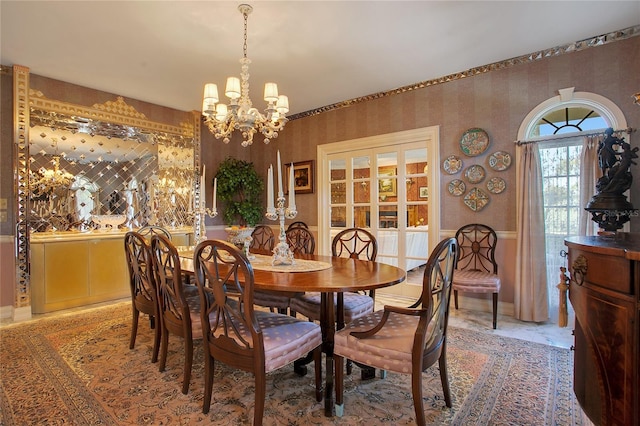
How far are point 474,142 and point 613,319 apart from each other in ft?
8.66

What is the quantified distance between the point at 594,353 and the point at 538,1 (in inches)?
94.8

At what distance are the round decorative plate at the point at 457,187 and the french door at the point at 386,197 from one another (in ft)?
0.55

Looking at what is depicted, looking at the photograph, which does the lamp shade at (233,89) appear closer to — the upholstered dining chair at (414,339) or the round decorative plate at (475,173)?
the upholstered dining chair at (414,339)

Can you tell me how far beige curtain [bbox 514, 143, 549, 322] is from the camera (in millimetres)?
3080

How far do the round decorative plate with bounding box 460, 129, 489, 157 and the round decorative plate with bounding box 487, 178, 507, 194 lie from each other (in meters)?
0.33

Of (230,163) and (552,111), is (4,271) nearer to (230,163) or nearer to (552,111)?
(230,163)

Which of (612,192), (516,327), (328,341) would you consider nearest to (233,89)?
(328,341)

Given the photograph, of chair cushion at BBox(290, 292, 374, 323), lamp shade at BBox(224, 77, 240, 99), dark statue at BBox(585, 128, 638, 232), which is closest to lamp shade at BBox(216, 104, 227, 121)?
lamp shade at BBox(224, 77, 240, 99)

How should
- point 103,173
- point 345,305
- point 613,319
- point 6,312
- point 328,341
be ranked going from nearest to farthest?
point 613,319
point 328,341
point 345,305
point 6,312
point 103,173

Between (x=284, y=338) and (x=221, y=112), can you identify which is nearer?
(x=284, y=338)

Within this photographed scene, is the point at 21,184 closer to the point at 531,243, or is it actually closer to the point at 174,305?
the point at 174,305

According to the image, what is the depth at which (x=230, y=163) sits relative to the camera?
505 centimetres

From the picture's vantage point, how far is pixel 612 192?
7.56ft

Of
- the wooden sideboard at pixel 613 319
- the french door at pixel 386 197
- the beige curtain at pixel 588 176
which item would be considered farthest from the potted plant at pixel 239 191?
the wooden sideboard at pixel 613 319
